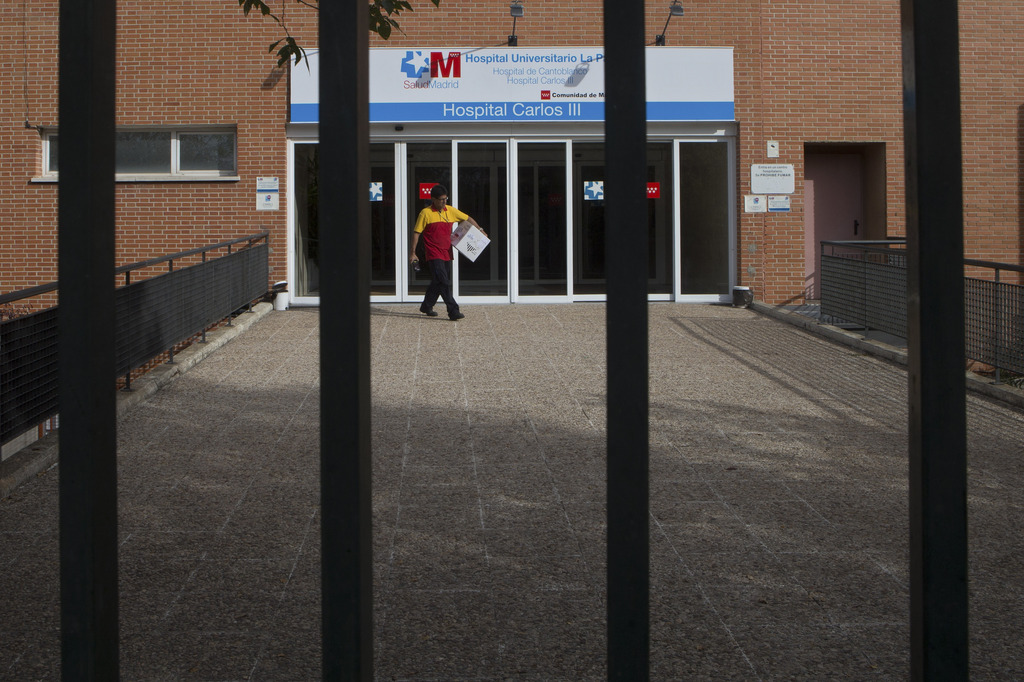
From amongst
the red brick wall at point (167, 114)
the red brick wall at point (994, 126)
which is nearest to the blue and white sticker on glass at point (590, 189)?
the red brick wall at point (167, 114)

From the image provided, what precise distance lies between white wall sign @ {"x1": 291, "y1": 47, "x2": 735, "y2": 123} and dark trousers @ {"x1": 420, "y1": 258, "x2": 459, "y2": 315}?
12.2 feet

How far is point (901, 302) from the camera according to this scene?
10367 mm

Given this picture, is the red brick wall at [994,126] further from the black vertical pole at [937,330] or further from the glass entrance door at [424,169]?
the black vertical pole at [937,330]

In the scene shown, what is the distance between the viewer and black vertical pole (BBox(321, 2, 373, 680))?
148 cm

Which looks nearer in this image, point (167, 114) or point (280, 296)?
point (280, 296)

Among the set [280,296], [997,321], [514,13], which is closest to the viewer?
[997,321]

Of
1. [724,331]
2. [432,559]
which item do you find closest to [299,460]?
[432,559]

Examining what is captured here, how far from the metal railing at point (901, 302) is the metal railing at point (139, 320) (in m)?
5.45

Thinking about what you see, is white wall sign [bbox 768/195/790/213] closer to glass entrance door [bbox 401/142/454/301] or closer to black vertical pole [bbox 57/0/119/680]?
glass entrance door [bbox 401/142/454/301]

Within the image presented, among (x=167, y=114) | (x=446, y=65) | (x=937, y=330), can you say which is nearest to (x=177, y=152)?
(x=167, y=114)

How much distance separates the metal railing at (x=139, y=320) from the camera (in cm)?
568

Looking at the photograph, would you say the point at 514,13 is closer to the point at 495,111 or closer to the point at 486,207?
the point at 495,111

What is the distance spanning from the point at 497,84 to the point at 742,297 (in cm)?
516

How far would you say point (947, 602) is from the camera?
1.51 metres
